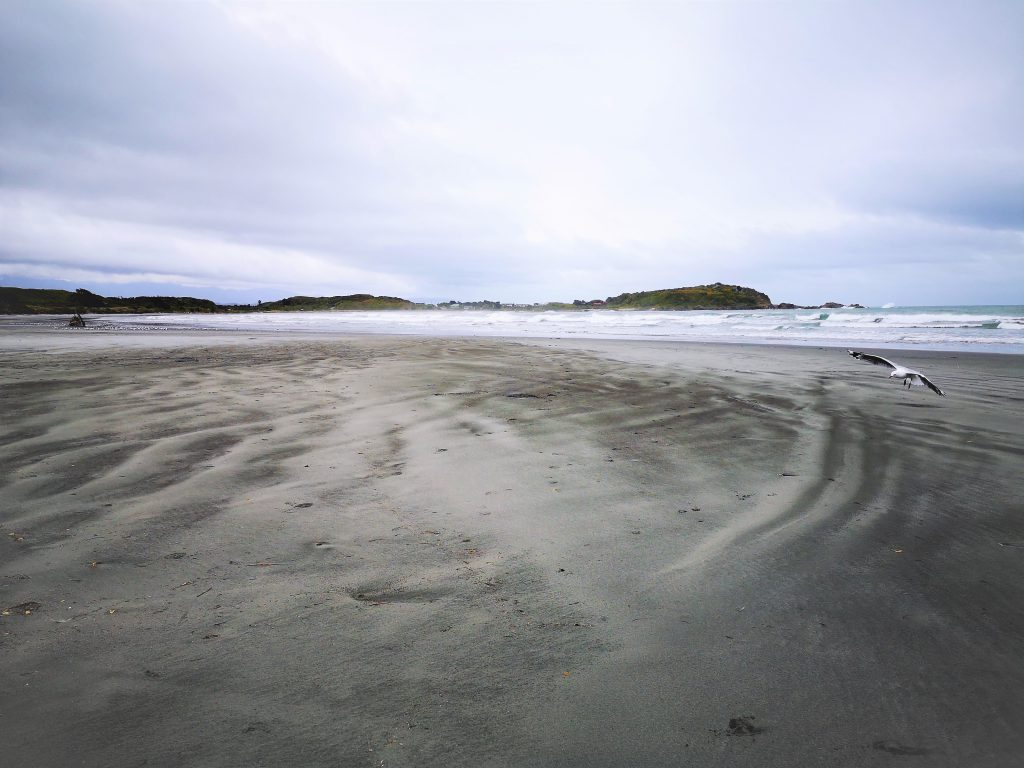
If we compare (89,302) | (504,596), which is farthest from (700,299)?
(89,302)

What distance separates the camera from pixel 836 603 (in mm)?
2318

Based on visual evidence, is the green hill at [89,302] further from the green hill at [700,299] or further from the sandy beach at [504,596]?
the sandy beach at [504,596]

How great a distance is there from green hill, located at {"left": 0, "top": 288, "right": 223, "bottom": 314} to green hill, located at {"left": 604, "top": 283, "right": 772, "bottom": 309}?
205 feet

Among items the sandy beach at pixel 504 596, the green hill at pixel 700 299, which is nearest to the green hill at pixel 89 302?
the green hill at pixel 700 299

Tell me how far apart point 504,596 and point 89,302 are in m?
98.8

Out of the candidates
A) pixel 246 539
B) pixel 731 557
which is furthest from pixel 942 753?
pixel 246 539

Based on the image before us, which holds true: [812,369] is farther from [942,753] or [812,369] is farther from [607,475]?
[942,753]

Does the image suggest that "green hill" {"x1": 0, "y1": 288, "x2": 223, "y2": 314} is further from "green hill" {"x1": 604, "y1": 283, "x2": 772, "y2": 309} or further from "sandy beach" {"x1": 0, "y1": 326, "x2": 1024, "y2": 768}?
"sandy beach" {"x1": 0, "y1": 326, "x2": 1024, "y2": 768}

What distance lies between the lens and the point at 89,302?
3081 inches

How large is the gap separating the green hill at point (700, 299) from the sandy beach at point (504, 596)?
206 ft

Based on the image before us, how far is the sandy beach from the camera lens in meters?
1.60

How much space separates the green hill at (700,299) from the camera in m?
65.9

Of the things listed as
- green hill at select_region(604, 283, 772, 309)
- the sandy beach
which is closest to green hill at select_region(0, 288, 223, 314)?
green hill at select_region(604, 283, 772, 309)

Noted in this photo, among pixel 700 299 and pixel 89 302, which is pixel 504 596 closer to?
pixel 700 299
